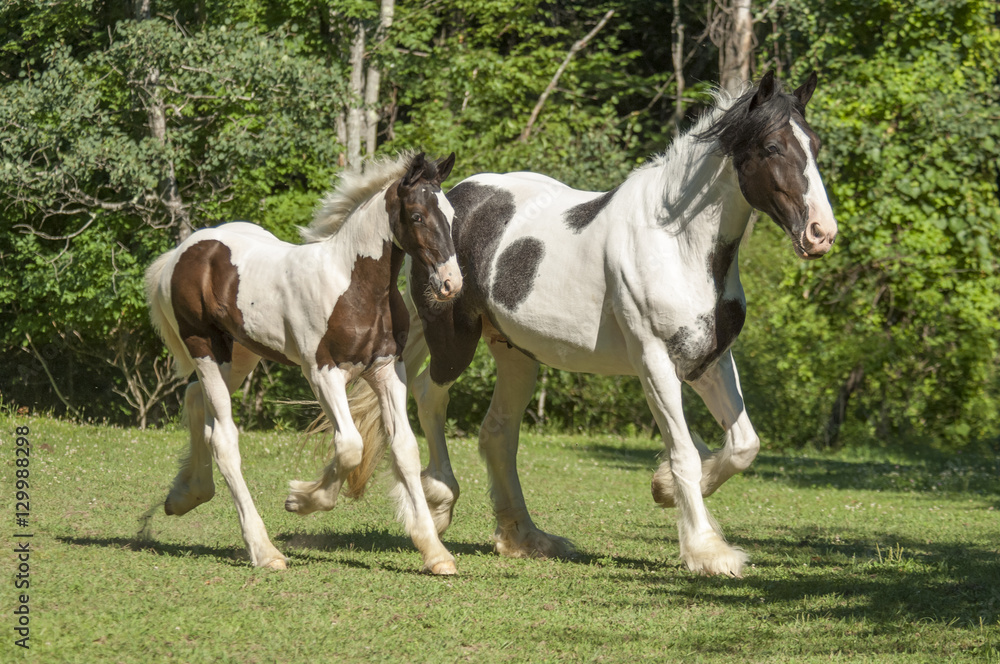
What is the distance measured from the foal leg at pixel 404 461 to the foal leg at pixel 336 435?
0.62 ft

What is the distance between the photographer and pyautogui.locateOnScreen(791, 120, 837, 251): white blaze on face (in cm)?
537

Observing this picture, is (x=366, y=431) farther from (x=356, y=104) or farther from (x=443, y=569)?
(x=356, y=104)

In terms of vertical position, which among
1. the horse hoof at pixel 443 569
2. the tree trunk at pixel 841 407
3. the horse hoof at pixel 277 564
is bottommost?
the tree trunk at pixel 841 407

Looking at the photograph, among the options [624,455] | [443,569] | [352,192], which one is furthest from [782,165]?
[624,455]

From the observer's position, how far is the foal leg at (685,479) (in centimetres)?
582

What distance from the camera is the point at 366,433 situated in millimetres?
6816

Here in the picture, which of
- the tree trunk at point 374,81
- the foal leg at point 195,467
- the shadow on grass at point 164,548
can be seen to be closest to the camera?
the shadow on grass at point 164,548

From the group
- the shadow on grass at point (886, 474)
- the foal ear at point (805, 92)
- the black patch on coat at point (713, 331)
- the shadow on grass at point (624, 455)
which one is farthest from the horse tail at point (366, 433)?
the shadow on grass at point (886, 474)

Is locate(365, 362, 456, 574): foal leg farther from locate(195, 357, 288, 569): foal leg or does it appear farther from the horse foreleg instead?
locate(195, 357, 288, 569): foal leg

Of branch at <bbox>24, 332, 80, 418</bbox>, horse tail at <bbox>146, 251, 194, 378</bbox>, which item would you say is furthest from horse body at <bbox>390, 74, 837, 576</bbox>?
branch at <bbox>24, 332, 80, 418</bbox>

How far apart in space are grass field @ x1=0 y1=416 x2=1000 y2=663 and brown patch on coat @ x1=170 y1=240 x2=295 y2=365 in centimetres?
117

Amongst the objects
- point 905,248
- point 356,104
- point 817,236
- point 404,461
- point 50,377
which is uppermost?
point 817,236

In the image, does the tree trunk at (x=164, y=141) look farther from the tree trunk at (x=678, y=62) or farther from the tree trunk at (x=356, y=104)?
the tree trunk at (x=678, y=62)

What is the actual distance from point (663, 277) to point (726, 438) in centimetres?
99
